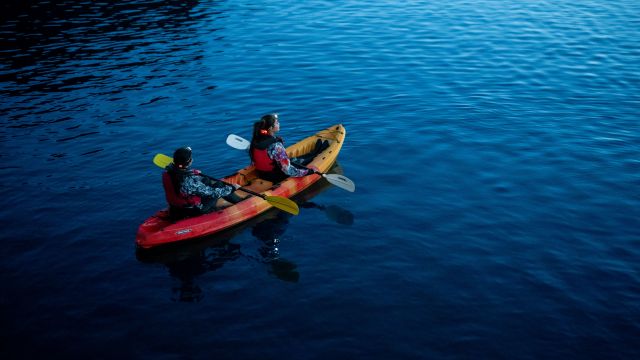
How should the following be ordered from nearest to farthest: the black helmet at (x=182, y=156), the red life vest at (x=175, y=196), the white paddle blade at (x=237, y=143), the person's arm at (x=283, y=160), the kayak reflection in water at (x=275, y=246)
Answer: the kayak reflection in water at (x=275, y=246) → the black helmet at (x=182, y=156) → the red life vest at (x=175, y=196) → the person's arm at (x=283, y=160) → the white paddle blade at (x=237, y=143)

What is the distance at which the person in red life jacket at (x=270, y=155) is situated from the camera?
13.8 metres

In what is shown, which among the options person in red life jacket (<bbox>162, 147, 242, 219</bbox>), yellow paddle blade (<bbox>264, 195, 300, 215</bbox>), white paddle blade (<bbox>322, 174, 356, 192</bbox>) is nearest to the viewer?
person in red life jacket (<bbox>162, 147, 242, 219</bbox>)

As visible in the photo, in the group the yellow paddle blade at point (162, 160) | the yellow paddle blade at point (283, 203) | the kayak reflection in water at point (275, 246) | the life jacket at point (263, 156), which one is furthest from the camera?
the yellow paddle blade at point (162, 160)

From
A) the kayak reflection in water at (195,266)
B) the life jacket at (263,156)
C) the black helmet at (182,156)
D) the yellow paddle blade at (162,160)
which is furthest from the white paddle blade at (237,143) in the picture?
the black helmet at (182,156)

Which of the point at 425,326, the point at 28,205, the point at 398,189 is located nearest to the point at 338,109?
the point at 398,189

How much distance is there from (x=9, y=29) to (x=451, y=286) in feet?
100

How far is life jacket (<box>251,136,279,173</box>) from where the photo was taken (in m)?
14.0

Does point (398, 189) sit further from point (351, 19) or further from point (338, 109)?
point (351, 19)

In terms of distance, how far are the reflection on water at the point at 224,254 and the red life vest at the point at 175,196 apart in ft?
2.88

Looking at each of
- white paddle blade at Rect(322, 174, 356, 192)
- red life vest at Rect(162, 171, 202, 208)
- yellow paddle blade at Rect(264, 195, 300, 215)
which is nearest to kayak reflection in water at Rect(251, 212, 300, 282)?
yellow paddle blade at Rect(264, 195, 300, 215)

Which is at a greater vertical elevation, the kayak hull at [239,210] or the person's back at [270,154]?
the person's back at [270,154]

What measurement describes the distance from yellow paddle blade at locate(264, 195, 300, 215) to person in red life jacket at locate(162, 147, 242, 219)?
937 millimetres

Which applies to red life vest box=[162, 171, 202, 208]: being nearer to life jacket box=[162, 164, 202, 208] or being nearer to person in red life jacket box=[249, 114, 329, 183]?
life jacket box=[162, 164, 202, 208]

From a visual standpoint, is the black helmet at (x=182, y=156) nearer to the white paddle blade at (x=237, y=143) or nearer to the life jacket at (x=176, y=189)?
the life jacket at (x=176, y=189)
